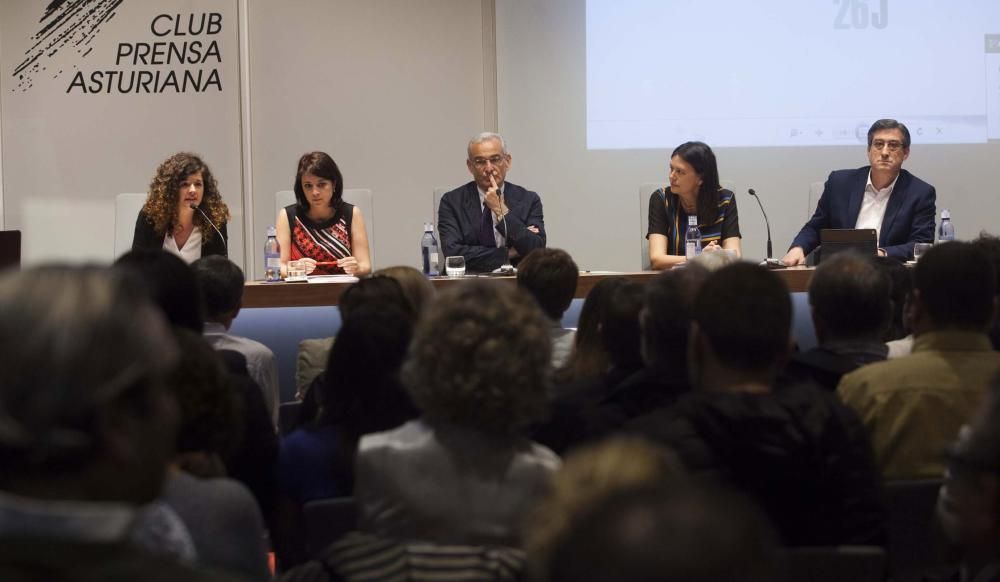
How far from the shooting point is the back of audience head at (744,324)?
199 cm

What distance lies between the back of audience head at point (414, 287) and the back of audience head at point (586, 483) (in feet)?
5.99

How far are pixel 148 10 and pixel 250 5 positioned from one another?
654 millimetres

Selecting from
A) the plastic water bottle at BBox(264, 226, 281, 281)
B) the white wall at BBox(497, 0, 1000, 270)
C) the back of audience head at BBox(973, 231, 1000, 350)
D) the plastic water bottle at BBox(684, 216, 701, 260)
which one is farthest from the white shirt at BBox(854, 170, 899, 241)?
the plastic water bottle at BBox(264, 226, 281, 281)

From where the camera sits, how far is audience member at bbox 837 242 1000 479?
2387 millimetres

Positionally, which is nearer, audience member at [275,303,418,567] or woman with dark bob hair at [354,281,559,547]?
woman with dark bob hair at [354,281,559,547]

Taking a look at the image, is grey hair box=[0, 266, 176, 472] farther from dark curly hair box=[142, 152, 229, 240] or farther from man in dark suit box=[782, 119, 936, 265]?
man in dark suit box=[782, 119, 936, 265]

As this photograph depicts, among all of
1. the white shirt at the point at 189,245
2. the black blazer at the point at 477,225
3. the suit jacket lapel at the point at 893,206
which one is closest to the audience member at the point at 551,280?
the black blazer at the point at 477,225

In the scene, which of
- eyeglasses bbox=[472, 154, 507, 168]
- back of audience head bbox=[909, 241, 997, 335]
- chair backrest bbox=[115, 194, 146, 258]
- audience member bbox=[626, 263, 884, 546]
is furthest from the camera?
chair backrest bbox=[115, 194, 146, 258]

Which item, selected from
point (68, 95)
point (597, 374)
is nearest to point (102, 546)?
point (597, 374)

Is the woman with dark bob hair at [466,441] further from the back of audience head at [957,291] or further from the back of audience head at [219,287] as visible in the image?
the back of audience head at [219,287]

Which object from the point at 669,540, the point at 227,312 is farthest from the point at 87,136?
the point at 669,540

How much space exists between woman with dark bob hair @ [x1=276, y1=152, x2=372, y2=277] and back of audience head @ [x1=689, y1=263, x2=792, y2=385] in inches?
148

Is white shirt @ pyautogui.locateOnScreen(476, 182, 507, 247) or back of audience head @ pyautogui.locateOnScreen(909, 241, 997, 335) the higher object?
white shirt @ pyautogui.locateOnScreen(476, 182, 507, 247)

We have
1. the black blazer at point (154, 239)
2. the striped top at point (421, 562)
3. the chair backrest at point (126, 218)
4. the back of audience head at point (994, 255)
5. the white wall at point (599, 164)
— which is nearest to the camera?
the striped top at point (421, 562)
